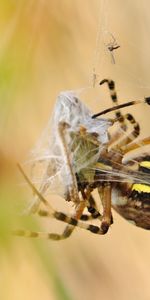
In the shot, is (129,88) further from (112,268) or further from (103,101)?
(112,268)

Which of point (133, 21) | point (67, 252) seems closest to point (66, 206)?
point (67, 252)

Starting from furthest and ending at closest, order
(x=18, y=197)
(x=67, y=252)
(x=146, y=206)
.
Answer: (x=67, y=252), (x=146, y=206), (x=18, y=197)

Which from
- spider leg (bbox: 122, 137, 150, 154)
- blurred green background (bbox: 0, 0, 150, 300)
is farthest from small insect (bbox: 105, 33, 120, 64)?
spider leg (bbox: 122, 137, 150, 154)

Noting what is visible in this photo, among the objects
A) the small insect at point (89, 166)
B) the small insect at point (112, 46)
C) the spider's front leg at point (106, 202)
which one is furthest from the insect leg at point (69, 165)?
the small insect at point (112, 46)

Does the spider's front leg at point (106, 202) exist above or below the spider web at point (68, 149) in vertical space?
below

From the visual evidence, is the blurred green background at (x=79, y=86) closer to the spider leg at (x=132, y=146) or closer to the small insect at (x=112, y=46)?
the small insect at (x=112, y=46)

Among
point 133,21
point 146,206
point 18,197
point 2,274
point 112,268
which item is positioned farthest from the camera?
point 112,268

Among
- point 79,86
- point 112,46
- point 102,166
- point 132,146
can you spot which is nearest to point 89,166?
point 102,166
